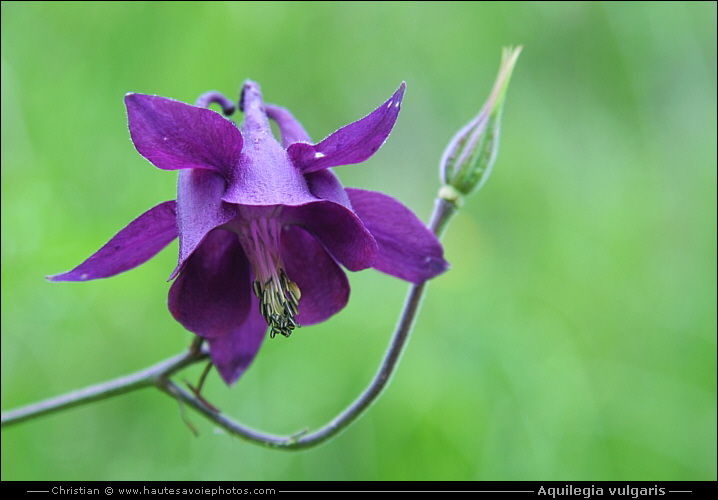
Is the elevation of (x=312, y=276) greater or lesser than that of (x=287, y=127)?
lesser

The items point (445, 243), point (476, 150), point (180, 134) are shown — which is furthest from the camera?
point (445, 243)

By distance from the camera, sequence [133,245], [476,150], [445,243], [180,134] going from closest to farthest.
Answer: [180,134], [133,245], [476,150], [445,243]

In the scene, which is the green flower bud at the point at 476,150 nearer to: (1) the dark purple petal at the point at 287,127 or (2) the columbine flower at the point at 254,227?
(2) the columbine flower at the point at 254,227

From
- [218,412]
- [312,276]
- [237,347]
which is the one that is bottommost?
[218,412]

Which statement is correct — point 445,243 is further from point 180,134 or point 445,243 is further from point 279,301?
point 180,134

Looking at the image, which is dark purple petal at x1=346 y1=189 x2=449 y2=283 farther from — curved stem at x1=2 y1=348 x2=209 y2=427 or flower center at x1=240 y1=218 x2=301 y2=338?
curved stem at x1=2 y1=348 x2=209 y2=427

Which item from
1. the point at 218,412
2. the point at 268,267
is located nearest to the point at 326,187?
the point at 268,267

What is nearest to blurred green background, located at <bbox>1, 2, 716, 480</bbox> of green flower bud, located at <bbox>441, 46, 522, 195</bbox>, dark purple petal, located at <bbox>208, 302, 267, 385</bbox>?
dark purple petal, located at <bbox>208, 302, 267, 385</bbox>
